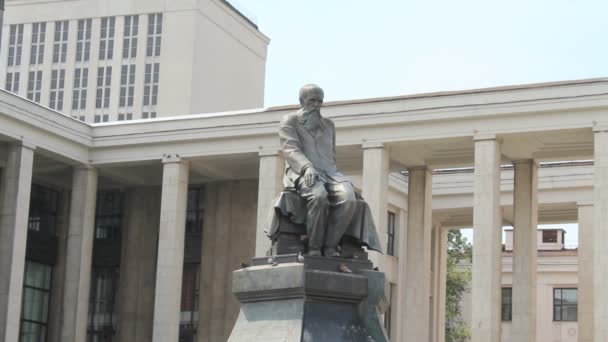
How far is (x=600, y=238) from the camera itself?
146 ft

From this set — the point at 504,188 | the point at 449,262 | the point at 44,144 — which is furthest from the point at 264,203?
the point at 449,262

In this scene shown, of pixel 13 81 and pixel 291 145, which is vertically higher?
pixel 13 81

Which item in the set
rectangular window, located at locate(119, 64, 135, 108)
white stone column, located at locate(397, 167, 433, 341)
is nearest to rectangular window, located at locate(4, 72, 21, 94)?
rectangular window, located at locate(119, 64, 135, 108)

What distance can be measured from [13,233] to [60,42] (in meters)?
55.7

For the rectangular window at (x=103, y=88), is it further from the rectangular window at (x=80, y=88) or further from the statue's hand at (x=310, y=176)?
the statue's hand at (x=310, y=176)

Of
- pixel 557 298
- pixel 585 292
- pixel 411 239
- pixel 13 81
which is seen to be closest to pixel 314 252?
pixel 411 239

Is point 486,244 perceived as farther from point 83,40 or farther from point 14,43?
point 14,43

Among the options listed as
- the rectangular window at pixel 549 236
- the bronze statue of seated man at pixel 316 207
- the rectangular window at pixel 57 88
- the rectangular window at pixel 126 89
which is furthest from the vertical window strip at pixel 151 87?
the bronze statue of seated man at pixel 316 207

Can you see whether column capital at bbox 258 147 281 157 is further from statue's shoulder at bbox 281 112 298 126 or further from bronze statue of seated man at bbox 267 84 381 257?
bronze statue of seated man at bbox 267 84 381 257

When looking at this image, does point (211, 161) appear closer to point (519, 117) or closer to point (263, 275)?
point (519, 117)

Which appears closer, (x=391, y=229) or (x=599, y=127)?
(x=599, y=127)

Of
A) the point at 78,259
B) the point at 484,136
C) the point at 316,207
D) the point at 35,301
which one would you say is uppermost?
the point at 484,136

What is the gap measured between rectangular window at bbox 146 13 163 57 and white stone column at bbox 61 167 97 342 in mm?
45158

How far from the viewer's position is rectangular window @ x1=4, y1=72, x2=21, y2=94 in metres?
103
